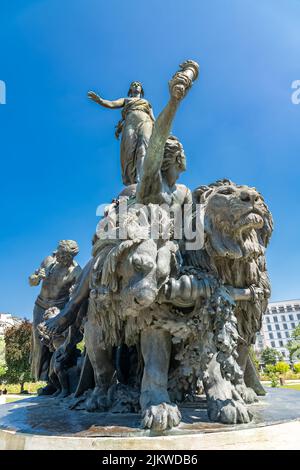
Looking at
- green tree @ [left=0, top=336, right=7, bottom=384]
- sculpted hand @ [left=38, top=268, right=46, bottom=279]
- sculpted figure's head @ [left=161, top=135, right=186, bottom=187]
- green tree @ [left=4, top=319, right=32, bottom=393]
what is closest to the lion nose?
sculpted figure's head @ [left=161, top=135, right=186, bottom=187]

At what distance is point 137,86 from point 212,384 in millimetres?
5336

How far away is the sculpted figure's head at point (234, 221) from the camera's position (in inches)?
109

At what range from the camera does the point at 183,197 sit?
3.80 metres

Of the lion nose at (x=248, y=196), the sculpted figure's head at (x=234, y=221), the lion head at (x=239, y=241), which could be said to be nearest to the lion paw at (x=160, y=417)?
the lion head at (x=239, y=241)

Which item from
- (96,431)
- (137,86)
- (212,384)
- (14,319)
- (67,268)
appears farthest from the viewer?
(14,319)

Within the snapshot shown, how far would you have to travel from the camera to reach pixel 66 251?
17.2 feet

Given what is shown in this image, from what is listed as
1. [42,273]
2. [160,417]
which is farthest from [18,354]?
[160,417]

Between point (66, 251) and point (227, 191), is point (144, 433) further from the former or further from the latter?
point (66, 251)

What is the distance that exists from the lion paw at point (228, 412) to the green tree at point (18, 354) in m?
36.2

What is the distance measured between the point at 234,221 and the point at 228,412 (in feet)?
4.79

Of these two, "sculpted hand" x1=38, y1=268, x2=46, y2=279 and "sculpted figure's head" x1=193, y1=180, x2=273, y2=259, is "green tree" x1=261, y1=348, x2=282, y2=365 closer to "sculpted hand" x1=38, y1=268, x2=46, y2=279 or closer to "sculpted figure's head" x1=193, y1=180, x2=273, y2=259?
"sculpted hand" x1=38, y1=268, x2=46, y2=279

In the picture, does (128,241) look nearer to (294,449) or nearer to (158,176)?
(158,176)

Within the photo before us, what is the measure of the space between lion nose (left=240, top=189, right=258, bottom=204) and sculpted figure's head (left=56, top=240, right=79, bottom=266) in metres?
3.28

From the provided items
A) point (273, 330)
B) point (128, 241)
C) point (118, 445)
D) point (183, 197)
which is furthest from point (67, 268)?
point (273, 330)
